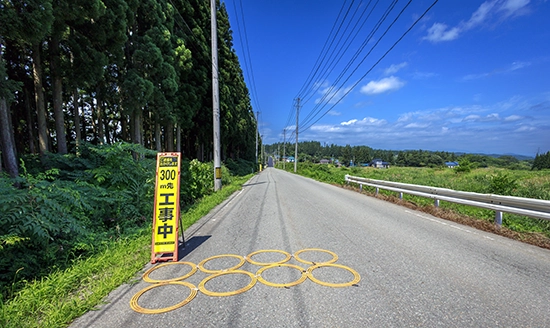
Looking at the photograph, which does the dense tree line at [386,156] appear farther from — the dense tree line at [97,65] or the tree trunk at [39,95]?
the tree trunk at [39,95]

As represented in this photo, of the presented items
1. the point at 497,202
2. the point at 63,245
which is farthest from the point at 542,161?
the point at 63,245

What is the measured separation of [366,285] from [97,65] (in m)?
10.3

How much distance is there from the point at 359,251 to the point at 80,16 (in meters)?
9.36

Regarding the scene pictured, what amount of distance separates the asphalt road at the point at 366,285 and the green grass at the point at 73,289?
0.19 metres

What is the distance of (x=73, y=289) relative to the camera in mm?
3031

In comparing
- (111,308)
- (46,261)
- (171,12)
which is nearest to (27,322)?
(111,308)

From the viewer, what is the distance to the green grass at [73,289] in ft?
7.90

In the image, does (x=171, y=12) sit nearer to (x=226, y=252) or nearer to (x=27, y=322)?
(x=226, y=252)

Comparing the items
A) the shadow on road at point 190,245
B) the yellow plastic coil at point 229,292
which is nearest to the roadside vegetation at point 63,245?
the shadow on road at point 190,245

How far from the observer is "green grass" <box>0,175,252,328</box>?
2.41 m

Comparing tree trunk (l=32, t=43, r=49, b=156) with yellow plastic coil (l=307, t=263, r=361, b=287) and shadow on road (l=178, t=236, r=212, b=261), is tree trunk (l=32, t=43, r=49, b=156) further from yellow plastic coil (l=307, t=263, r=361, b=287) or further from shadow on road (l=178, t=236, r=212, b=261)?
yellow plastic coil (l=307, t=263, r=361, b=287)

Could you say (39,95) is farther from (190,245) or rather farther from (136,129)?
(190,245)

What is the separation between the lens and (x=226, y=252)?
4234mm

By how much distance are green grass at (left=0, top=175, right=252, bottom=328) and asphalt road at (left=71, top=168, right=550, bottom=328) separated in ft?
0.63
